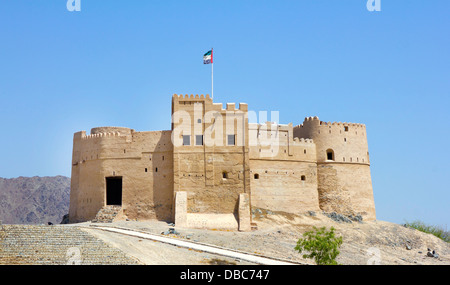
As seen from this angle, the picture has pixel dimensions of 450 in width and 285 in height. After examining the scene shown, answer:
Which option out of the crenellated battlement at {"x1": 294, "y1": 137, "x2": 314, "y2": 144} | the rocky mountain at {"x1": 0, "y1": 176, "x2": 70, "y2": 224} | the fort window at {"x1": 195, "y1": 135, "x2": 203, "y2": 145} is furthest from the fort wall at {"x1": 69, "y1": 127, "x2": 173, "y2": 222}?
the rocky mountain at {"x1": 0, "y1": 176, "x2": 70, "y2": 224}

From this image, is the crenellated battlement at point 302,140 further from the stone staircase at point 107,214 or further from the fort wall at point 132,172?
the stone staircase at point 107,214

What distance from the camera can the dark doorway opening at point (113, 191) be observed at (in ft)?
139

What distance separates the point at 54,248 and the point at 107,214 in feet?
36.8

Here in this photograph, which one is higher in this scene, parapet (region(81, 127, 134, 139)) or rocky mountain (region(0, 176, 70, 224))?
parapet (region(81, 127, 134, 139))

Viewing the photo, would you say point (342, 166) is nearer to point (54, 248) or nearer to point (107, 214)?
point (107, 214)

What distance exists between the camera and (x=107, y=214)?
3856cm

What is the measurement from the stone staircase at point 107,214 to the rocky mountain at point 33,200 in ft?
180

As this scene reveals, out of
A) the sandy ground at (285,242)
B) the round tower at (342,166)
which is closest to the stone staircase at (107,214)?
the sandy ground at (285,242)

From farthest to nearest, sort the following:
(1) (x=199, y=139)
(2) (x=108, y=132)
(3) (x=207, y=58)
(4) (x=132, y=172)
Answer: (2) (x=108, y=132)
(3) (x=207, y=58)
(4) (x=132, y=172)
(1) (x=199, y=139)

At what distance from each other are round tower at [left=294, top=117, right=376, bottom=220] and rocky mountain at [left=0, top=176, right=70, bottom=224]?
191ft

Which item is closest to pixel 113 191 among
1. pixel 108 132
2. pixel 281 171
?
pixel 108 132

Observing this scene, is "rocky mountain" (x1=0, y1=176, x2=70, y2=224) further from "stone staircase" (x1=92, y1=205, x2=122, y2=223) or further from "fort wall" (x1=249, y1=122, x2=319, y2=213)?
"fort wall" (x1=249, y1=122, x2=319, y2=213)

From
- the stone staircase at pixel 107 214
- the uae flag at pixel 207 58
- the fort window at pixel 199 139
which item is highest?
the uae flag at pixel 207 58

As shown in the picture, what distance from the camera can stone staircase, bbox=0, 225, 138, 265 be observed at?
26.0 metres
